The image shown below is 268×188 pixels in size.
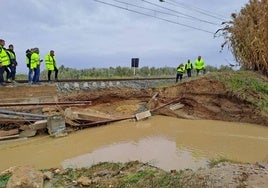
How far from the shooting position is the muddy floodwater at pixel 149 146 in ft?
26.6

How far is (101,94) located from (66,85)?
166 centimetres

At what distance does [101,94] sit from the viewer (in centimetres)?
1555

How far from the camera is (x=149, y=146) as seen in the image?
9.49m

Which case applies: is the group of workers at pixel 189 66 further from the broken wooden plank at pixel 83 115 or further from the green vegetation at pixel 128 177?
the green vegetation at pixel 128 177

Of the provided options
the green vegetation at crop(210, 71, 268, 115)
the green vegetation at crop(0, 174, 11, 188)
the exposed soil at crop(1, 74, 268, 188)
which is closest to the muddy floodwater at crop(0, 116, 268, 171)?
the exposed soil at crop(1, 74, 268, 188)

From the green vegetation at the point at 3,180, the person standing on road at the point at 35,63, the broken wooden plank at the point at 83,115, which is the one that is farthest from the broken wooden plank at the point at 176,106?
the green vegetation at the point at 3,180

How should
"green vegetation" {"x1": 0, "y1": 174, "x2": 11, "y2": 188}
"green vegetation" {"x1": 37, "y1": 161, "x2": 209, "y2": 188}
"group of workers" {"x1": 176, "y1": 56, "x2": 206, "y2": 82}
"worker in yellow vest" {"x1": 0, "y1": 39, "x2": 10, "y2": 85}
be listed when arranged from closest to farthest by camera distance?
"green vegetation" {"x1": 37, "y1": 161, "x2": 209, "y2": 188} → "green vegetation" {"x1": 0, "y1": 174, "x2": 11, "y2": 188} → "worker in yellow vest" {"x1": 0, "y1": 39, "x2": 10, "y2": 85} → "group of workers" {"x1": 176, "y1": 56, "x2": 206, "y2": 82}

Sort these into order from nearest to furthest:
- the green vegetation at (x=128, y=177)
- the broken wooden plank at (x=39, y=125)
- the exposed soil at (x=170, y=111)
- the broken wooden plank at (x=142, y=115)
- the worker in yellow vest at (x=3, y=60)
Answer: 1. the green vegetation at (x=128, y=177)
2. the exposed soil at (x=170, y=111)
3. the broken wooden plank at (x=39, y=125)
4. the worker in yellow vest at (x=3, y=60)
5. the broken wooden plank at (x=142, y=115)

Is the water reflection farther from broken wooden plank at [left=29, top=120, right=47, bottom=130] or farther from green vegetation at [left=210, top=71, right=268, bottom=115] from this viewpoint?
green vegetation at [left=210, top=71, right=268, bottom=115]

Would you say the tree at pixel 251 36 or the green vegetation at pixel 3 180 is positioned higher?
the tree at pixel 251 36

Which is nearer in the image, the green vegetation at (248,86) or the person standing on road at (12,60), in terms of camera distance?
the green vegetation at (248,86)

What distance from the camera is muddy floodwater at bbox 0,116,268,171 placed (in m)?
8.11

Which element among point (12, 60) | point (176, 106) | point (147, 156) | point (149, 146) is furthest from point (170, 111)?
point (12, 60)

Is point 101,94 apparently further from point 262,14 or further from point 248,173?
point 248,173
